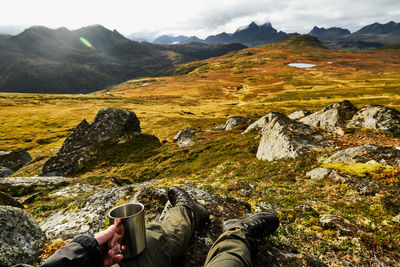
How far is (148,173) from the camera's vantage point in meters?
19.0

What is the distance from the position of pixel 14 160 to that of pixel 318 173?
40208 mm

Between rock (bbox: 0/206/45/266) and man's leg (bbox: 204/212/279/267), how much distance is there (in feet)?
15.4

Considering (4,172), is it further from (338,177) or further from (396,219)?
(396,219)

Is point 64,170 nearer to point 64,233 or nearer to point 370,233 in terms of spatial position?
point 64,233

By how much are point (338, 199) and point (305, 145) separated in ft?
19.8

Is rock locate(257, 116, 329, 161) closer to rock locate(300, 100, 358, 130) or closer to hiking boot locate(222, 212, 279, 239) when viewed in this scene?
rock locate(300, 100, 358, 130)

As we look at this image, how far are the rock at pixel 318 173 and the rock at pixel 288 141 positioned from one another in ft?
7.93

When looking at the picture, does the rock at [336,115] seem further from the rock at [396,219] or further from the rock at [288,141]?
the rock at [396,219]

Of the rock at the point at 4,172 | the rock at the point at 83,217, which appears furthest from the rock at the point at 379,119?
the rock at the point at 4,172

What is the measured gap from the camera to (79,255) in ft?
11.3

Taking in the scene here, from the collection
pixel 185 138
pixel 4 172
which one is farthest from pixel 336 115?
pixel 4 172

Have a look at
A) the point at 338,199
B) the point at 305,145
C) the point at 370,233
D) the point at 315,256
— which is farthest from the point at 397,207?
the point at 305,145

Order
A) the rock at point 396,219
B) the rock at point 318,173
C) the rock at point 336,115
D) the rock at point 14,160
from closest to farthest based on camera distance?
the rock at point 396,219
the rock at point 318,173
the rock at point 336,115
the rock at point 14,160

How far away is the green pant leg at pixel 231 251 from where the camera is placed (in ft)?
14.0
